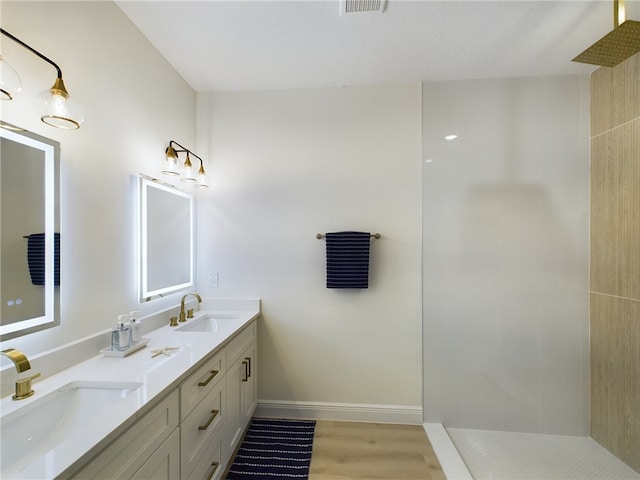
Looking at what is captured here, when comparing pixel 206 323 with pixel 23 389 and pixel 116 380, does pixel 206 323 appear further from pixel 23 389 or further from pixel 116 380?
pixel 23 389

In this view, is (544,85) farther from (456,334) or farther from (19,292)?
(19,292)

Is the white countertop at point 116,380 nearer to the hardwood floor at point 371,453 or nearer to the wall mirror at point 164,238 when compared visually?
the wall mirror at point 164,238

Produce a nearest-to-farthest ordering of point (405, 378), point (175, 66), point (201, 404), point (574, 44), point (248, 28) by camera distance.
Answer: point (201, 404), point (248, 28), point (574, 44), point (175, 66), point (405, 378)

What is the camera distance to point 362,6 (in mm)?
1469

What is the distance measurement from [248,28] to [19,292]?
5.49 ft

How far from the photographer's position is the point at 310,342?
2225mm

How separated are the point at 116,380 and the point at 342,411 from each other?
1659 mm

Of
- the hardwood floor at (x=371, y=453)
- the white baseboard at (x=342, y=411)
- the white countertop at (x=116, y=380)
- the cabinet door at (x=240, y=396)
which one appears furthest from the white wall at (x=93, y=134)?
the hardwood floor at (x=371, y=453)

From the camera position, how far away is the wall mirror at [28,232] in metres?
0.98

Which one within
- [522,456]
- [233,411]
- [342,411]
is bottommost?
[522,456]

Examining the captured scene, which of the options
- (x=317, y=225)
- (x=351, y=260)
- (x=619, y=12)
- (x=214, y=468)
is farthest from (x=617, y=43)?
(x=214, y=468)

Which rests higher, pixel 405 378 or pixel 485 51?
pixel 485 51

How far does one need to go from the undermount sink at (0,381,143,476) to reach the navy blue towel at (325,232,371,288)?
53.5 inches

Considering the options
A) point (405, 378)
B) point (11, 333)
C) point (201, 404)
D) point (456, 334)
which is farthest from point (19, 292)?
point (456, 334)
